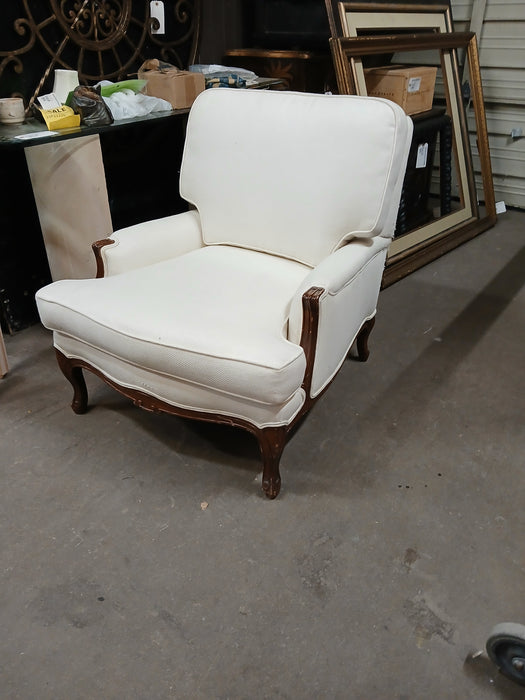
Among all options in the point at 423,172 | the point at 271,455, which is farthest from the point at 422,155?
the point at 271,455

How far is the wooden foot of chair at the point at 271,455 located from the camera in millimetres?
1310

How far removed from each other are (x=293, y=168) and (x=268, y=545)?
3.24 feet

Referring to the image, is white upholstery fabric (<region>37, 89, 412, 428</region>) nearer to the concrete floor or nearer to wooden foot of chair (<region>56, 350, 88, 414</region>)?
wooden foot of chair (<region>56, 350, 88, 414</region>)

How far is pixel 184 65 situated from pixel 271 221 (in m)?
1.32

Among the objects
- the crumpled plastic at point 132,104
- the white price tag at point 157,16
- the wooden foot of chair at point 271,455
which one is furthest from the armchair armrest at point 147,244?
the white price tag at point 157,16

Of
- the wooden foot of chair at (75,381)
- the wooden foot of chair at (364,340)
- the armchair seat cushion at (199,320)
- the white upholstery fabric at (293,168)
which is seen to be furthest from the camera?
the wooden foot of chair at (364,340)

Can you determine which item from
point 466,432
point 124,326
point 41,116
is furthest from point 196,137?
point 466,432

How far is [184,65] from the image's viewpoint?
8.20 feet

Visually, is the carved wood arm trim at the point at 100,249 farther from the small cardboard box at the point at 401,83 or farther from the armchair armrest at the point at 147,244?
the small cardboard box at the point at 401,83

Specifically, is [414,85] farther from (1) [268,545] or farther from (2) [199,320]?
(1) [268,545]

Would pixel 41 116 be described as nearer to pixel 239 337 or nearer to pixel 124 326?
pixel 124 326

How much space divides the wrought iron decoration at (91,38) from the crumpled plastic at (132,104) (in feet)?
0.85

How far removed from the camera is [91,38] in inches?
81.5

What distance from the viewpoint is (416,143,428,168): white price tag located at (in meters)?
2.78
